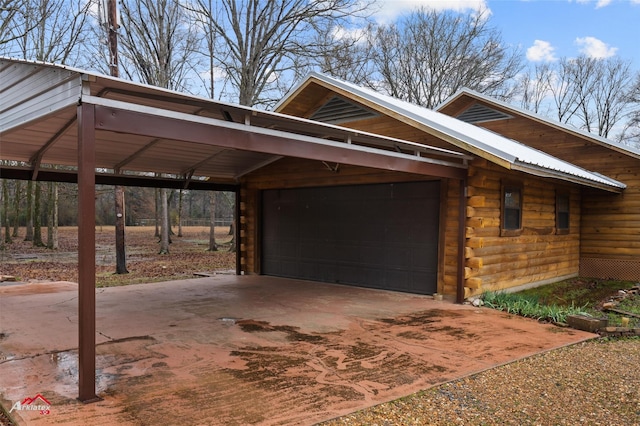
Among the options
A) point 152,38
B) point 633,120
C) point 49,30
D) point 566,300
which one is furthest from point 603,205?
point 633,120

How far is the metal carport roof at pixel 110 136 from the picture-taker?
3582 mm

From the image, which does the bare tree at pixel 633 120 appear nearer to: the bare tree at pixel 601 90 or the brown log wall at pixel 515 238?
the bare tree at pixel 601 90

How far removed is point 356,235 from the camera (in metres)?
9.65

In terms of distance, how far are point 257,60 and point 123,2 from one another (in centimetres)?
483

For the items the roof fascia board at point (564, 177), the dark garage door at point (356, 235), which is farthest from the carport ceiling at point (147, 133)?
the dark garage door at point (356, 235)

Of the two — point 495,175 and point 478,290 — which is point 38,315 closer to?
point 478,290

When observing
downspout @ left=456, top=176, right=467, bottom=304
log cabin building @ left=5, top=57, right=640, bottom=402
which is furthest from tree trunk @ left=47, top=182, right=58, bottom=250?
downspout @ left=456, top=176, right=467, bottom=304

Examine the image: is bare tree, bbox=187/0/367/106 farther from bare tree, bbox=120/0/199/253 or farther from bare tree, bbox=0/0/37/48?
bare tree, bbox=0/0/37/48

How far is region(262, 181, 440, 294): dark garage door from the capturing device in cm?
863

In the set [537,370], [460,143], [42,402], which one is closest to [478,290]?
[460,143]

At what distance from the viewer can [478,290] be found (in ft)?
26.6

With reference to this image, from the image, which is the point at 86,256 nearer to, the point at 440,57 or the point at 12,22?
the point at 12,22

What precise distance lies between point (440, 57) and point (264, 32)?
10.8 m

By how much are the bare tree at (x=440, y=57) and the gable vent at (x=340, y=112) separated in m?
14.8
